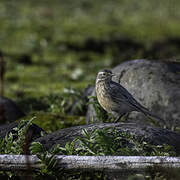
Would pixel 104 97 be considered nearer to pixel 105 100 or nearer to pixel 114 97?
pixel 105 100

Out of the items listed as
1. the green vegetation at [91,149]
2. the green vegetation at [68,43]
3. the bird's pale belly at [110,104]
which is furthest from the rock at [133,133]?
the green vegetation at [68,43]

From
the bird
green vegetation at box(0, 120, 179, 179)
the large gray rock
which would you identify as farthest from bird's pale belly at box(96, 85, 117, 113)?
green vegetation at box(0, 120, 179, 179)

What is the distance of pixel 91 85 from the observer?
12.7 meters

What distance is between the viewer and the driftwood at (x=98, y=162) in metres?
5.79

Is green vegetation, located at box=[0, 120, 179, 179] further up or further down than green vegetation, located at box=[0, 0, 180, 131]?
further up

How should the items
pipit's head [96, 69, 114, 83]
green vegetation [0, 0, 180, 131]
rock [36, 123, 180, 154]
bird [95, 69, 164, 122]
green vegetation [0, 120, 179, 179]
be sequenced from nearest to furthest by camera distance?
green vegetation [0, 120, 179, 179]
rock [36, 123, 180, 154]
bird [95, 69, 164, 122]
pipit's head [96, 69, 114, 83]
green vegetation [0, 0, 180, 131]

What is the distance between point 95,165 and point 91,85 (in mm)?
6853

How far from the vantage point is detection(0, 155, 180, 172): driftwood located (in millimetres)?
5786

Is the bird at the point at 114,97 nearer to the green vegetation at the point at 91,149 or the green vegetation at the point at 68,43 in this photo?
the green vegetation at the point at 91,149

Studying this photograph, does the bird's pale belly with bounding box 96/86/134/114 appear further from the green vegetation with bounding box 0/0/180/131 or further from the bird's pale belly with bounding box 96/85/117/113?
the green vegetation with bounding box 0/0/180/131

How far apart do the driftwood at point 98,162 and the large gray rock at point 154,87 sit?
→ 3745 millimetres

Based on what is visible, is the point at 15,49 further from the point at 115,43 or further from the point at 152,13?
the point at 152,13

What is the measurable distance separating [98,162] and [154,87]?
4280mm

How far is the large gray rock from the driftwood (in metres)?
3.74
